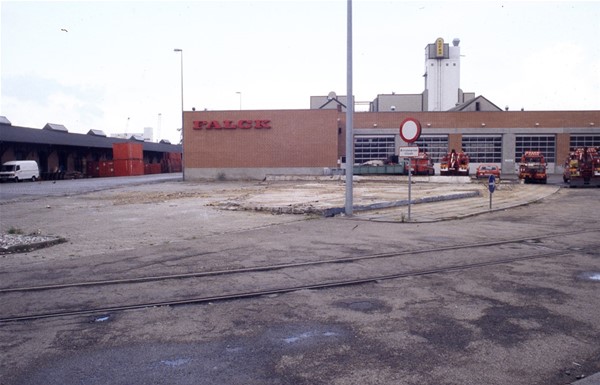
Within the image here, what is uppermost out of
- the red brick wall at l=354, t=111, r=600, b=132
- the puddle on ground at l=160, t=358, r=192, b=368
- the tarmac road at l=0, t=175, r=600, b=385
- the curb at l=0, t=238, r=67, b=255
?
the red brick wall at l=354, t=111, r=600, b=132

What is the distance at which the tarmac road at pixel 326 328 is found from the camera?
4.17 meters

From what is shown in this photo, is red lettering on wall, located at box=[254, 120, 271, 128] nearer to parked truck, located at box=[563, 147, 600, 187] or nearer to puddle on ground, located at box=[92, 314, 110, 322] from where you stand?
parked truck, located at box=[563, 147, 600, 187]

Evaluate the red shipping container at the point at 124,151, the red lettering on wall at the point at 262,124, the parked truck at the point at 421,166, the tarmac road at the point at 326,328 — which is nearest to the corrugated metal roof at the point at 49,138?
the red shipping container at the point at 124,151

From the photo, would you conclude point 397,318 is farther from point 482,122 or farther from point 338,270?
point 482,122

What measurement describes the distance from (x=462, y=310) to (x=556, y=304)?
1228 mm

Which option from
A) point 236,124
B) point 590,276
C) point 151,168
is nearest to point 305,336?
point 590,276

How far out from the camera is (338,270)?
311 inches

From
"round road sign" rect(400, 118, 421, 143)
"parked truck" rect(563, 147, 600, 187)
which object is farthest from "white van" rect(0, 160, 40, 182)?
"parked truck" rect(563, 147, 600, 187)

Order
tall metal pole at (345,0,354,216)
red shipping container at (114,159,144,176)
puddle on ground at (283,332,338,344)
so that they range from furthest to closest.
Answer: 1. red shipping container at (114,159,144,176)
2. tall metal pole at (345,0,354,216)
3. puddle on ground at (283,332,338,344)

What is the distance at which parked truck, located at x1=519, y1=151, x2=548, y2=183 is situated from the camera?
Answer: 36.2 metres

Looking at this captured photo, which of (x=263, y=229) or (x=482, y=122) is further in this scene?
(x=482, y=122)

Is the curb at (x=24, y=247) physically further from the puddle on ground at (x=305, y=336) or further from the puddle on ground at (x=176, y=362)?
the puddle on ground at (x=305, y=336)

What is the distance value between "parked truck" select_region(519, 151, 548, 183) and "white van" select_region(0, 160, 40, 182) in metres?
44.2

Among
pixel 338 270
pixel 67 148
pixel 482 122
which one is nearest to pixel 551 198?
pixel 338 270
